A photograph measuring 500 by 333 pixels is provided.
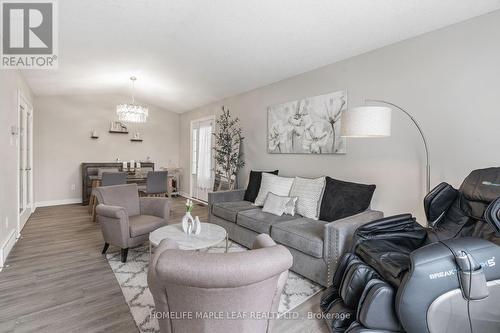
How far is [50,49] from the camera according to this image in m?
3.42

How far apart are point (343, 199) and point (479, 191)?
1189mm

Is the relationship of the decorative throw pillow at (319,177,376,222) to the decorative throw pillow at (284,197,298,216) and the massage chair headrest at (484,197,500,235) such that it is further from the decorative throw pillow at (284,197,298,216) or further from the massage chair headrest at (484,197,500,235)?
Result: the massage chair headrest at (484,197,500,235)

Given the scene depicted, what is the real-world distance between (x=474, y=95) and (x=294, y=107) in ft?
6.92

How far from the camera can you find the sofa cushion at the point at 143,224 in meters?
2.96

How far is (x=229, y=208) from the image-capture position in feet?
→ 12.1

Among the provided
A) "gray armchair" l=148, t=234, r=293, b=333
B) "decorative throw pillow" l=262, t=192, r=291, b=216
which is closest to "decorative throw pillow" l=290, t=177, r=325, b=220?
"decorative throw pillow" l=262, t=192, r=291, b=216

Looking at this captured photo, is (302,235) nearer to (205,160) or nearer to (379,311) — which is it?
(379,311)

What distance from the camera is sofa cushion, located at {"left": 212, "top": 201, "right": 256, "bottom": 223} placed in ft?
11.7

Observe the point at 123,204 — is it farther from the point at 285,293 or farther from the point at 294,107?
the point at 294,107

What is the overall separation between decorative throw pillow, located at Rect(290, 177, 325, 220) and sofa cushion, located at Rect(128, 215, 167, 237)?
69.2 inches

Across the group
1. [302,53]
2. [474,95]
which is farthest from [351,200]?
[302,53]

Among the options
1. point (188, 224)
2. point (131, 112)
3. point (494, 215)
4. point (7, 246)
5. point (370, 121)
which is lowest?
point (7, 246)

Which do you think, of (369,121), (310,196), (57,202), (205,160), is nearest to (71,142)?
(57,202)

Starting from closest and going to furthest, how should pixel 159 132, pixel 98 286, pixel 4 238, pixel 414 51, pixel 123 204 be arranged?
pixel 98 286 < pixel 414 51 < pixel 4 238 < pixel 123 204 < pixel 159 132
